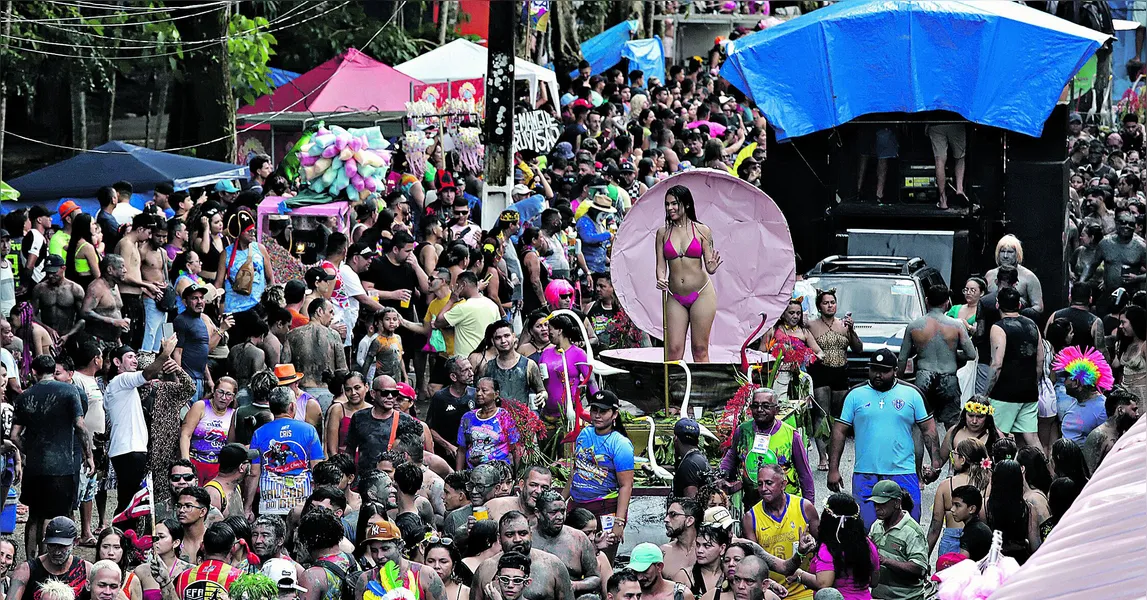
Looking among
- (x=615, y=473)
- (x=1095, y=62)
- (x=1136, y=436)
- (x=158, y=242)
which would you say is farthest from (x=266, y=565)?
(x=1095, y=62)

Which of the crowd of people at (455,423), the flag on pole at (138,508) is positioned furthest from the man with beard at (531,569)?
the flag on pole at (138,508)

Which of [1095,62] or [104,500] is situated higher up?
[1095,62]

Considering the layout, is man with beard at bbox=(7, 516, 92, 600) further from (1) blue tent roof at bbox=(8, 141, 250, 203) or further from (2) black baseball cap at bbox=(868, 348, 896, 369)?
(1) blue tent roof at bbox=(8, 141, 250, 203)

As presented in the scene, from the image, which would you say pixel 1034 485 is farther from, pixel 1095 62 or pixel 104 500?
pixel 1095 62

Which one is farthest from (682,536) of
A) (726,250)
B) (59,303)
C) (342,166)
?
(342,166)

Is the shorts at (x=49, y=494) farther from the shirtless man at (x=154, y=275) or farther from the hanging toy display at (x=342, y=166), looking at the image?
the hanging toy display at (x=342, y=166)

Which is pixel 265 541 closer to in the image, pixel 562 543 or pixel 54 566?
pixel 54 566

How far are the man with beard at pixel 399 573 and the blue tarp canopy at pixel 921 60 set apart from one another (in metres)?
11.8

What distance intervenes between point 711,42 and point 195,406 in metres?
34.5

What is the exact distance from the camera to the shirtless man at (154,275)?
42.0 ft

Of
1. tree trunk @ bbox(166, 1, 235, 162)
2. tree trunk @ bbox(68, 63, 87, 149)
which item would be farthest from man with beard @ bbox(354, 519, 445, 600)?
tree trunk @ bbox(68, 63, 87, 149)

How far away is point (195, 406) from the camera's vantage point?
10.3m

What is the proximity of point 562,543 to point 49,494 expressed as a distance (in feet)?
11.4

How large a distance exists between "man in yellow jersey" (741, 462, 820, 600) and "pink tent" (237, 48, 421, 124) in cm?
1558
